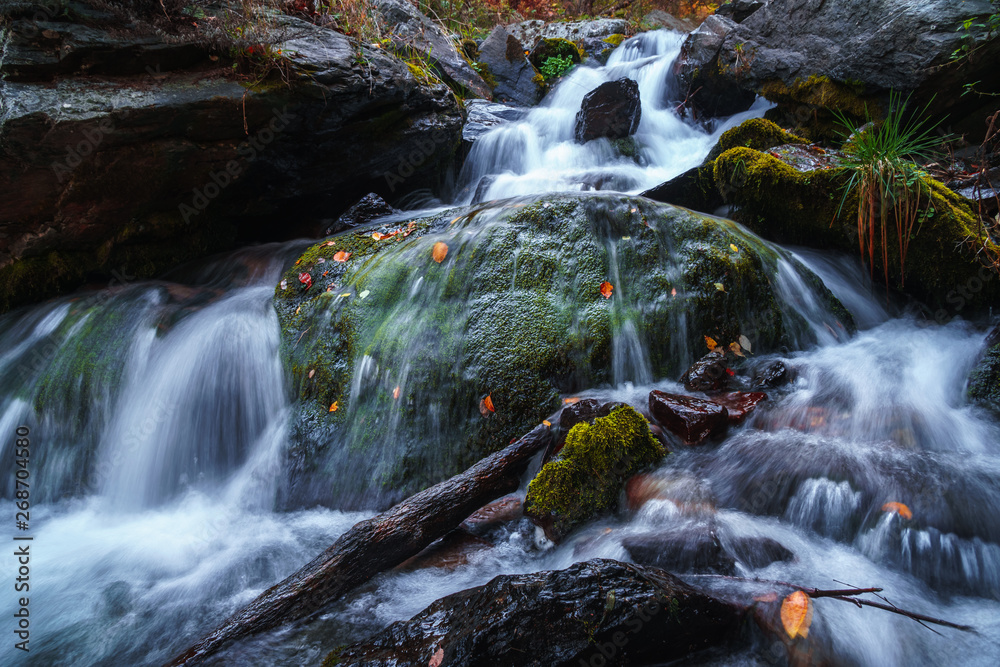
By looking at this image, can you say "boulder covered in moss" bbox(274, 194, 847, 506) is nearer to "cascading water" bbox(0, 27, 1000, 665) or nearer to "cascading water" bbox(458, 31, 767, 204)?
"cascading water" bbox(0, 27, 1000, 665)

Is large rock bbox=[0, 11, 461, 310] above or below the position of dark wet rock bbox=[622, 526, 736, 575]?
above

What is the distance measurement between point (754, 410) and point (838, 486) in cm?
78

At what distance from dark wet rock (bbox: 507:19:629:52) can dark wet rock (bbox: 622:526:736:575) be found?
45.0ft

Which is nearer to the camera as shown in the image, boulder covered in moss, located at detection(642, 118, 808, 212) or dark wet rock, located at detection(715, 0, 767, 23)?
boulder covered in moss, located at detection(642, 118, 808, 212)

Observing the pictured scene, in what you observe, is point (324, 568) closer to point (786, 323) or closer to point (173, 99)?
point (786, 323)

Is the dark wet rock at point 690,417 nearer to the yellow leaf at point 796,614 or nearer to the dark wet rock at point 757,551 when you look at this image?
the dark wet rock at point 757,551

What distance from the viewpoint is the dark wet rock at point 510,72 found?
37.8ft

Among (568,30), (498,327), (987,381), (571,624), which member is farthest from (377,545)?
(568,30)

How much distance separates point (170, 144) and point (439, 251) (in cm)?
311

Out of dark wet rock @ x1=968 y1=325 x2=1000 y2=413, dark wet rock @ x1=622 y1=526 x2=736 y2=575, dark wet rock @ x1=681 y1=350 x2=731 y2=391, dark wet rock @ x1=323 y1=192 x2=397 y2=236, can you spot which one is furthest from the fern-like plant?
dark wet rock @ x1=323 y1=192 x2=397 y2=236

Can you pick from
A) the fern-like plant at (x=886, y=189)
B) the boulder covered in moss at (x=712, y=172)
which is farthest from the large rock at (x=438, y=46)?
the fern-like plant at (x=886, y=189)

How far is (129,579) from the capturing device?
299 cm

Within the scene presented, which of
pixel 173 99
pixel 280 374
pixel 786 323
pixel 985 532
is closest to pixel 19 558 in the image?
pixel 280 374

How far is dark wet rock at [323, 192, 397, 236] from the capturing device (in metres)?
6.41
